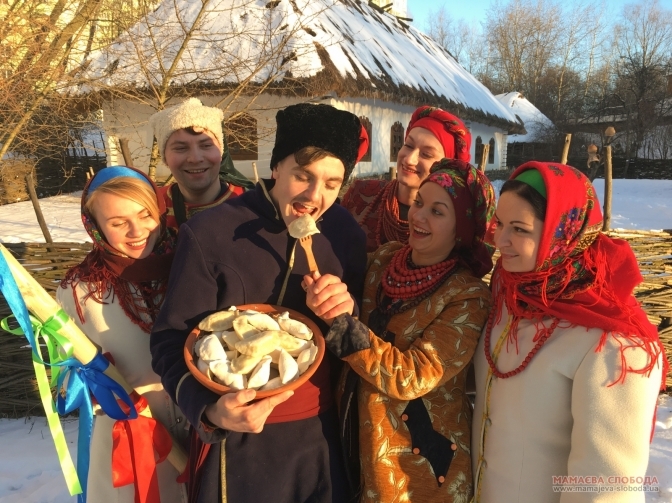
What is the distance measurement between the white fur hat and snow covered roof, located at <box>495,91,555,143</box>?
30.6 metres

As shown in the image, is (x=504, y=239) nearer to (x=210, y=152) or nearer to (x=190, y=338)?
(x=190, y=338)

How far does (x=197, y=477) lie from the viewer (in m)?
1.49

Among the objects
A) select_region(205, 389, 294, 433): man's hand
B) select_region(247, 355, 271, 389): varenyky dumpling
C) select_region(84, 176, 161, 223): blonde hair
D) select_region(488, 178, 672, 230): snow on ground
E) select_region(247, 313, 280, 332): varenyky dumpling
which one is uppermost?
select_region(84, 176, 161, 223): blonde hair

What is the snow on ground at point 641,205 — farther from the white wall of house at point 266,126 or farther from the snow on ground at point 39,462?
the snow on ground at point 39,462

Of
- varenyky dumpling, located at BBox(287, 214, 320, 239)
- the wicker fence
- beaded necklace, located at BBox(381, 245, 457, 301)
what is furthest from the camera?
the wicker fence

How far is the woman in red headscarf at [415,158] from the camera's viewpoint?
96.8 inches

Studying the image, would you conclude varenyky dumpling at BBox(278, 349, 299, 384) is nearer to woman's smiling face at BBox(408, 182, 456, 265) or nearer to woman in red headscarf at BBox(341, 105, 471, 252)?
woman's smiling face at BBox(408, 182, 456, 265)

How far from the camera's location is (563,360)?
4.65ft

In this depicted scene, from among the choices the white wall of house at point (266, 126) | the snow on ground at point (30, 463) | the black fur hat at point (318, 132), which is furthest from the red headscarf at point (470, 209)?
the white wall of house at point (266, 126)

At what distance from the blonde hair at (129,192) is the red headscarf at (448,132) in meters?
1.47

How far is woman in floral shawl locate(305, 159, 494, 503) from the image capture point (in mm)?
1443

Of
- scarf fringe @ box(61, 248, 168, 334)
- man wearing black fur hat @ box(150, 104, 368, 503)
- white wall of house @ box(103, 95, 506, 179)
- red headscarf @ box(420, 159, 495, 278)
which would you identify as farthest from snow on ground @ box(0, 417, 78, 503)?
white wall of house @ box(103, 95, 506, 179)

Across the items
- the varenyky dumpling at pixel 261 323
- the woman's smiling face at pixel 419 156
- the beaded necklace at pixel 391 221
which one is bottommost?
the varenyky dumpling at pixel 261 323

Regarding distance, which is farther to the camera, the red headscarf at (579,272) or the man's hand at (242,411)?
the red headscarf at (579,272)
